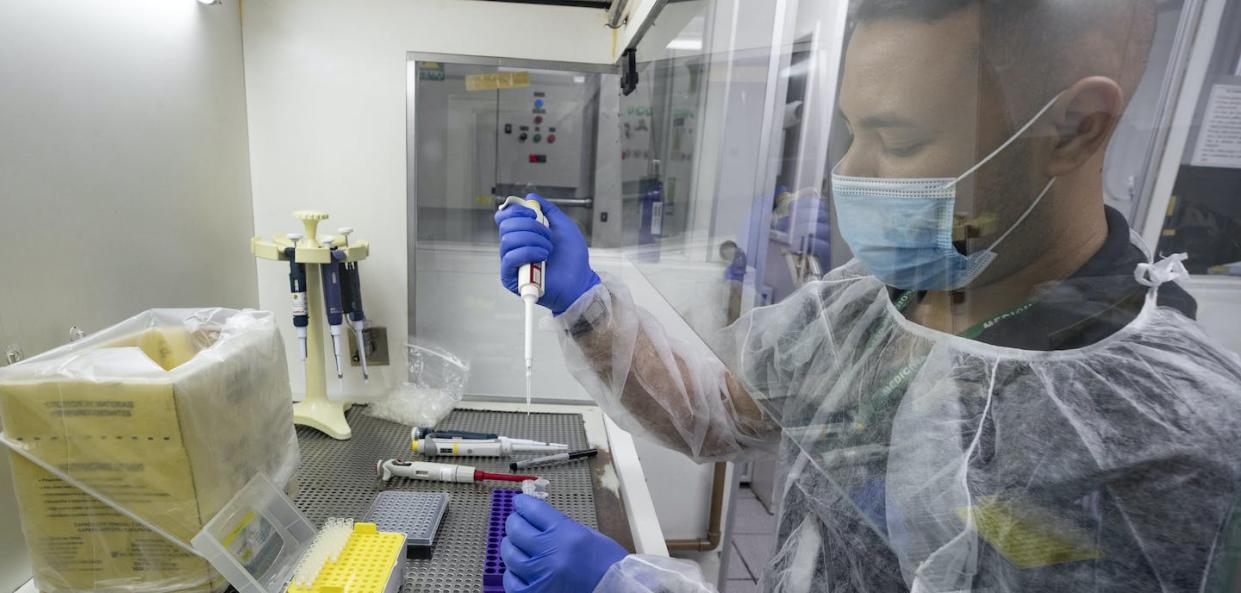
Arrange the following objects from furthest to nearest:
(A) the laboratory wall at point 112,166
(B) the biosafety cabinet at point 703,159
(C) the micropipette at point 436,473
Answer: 1. (C) the micropipette at point 436,473
2. (A) the laboratory wall at point 112,166
3. (B) the biosafety cabinet at point 703,159

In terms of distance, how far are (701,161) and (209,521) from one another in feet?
3.54

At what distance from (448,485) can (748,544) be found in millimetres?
1675

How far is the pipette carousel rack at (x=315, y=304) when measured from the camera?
1.23 metres

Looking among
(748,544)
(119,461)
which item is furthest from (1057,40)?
(748,544)

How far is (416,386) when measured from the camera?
153 cm

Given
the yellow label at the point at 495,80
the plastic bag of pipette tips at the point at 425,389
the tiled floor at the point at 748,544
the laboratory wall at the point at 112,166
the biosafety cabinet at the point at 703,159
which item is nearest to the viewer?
the biosafety cabinet at the point at 703,159

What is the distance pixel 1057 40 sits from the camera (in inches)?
13.2

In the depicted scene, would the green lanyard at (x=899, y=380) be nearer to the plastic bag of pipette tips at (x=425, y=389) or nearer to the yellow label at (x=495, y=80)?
the plastic bag of pipette tips at (x=425, y=389)

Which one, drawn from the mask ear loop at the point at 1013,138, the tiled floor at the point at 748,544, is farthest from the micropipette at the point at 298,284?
the tiled floor at the point at 748,544

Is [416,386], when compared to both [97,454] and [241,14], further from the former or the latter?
[241,14]

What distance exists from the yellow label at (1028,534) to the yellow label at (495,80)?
4.90ft

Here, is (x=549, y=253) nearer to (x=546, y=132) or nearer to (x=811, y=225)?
(x=811, y=225)

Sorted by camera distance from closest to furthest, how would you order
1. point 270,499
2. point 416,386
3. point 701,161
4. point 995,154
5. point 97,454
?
point 995,154 → point 97,454 → point 270,499 → point 701,161 → point 416,386

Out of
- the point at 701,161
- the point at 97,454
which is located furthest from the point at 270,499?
the point at 701,161
